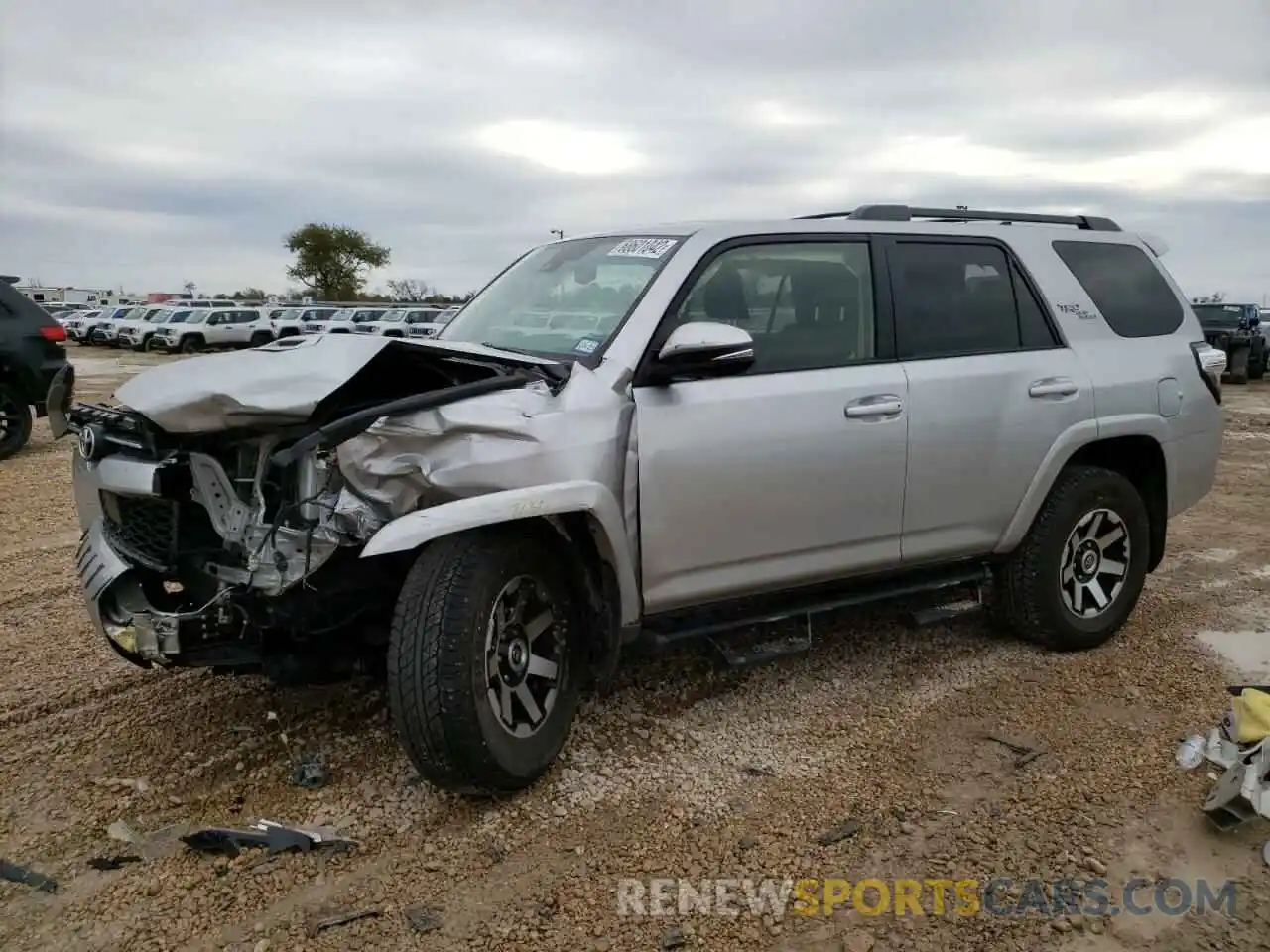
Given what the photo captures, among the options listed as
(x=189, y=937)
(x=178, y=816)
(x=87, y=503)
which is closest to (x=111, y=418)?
(x=87, y=503)

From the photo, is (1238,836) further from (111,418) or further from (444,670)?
(111,418)

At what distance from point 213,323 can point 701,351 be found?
33.0 meters

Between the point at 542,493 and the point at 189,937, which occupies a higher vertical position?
the point at 542,493

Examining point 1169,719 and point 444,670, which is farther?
point 1169,719

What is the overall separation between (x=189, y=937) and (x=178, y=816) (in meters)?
0.65

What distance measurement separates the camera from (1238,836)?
123 inches

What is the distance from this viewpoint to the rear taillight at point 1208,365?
492cm

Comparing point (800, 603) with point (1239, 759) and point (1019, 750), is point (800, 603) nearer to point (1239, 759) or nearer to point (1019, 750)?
point (1019, 750)

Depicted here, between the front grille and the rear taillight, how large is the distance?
14.7 ft

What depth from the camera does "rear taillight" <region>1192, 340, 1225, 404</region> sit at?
16.1 ft

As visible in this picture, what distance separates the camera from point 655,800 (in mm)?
3326

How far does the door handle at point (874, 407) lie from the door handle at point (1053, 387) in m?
0.77

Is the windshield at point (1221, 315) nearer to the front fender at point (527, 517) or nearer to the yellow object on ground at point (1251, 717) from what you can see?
the yellow object on ground at point (1251, 717)

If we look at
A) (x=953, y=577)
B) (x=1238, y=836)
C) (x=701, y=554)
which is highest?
(x=701, y=554)
